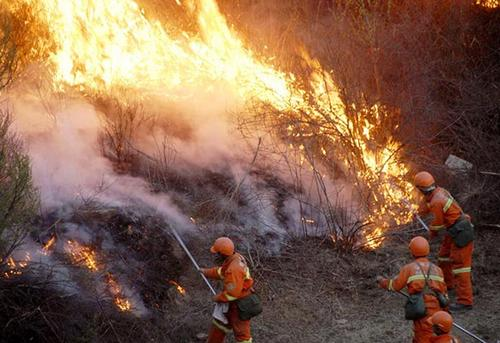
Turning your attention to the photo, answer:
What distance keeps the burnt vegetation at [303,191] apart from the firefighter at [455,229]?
425mm

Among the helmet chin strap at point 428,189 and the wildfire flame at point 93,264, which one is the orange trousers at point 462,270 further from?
the wildfire flame at point 93,264

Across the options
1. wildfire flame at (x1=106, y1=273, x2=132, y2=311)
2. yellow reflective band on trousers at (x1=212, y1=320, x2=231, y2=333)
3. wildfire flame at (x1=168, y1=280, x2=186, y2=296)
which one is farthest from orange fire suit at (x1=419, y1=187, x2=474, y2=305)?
wildfire flame at (x1=106, y1=273, x2=132, y2=311)

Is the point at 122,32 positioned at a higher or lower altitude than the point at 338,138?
higher

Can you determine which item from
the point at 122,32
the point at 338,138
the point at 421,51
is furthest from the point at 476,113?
the point at 122,32

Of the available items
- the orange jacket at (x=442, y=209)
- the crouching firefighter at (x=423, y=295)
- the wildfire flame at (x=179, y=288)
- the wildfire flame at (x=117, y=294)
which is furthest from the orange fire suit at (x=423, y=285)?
the wildfire flame at (x=117, y=294)

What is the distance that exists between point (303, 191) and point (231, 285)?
480 cm

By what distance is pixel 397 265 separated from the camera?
10203mm

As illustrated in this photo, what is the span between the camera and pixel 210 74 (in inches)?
519

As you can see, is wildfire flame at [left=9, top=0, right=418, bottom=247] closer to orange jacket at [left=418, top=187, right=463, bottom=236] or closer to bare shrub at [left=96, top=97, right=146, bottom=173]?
bare shrub at [left=96, top=97, right=146, bottom=173]

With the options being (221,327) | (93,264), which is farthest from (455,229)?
(93,264)

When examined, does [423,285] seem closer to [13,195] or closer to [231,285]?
[231,285]

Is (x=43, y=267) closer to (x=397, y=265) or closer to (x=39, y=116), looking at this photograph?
(x=39, y=116)

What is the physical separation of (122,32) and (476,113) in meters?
7.87

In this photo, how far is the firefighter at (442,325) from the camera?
6291mm
